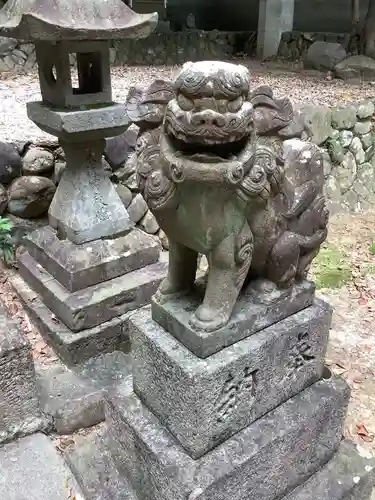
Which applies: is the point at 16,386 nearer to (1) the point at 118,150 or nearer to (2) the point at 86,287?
(2) the point at 86,287

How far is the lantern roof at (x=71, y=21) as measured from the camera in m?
2.46

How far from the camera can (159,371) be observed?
1.80m

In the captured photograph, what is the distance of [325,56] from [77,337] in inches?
284

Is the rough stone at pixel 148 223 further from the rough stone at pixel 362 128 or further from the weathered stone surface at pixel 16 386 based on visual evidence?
the rough stone at pixel 362 128

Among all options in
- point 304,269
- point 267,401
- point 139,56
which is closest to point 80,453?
point 267,401

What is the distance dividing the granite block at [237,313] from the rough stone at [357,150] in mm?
4437

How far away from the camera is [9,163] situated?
3.57m

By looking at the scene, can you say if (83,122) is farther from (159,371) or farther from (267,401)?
(267,401)

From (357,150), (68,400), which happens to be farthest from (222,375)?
(357,150)

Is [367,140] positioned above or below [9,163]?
below

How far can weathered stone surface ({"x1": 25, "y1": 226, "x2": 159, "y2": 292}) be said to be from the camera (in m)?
2.94

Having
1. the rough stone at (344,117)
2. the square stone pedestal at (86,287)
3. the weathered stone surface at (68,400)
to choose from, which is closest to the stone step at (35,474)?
the weathered stone surface at (68,400)

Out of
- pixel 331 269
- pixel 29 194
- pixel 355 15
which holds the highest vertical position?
pixel 355 15

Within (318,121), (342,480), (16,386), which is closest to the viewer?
(342,480)
